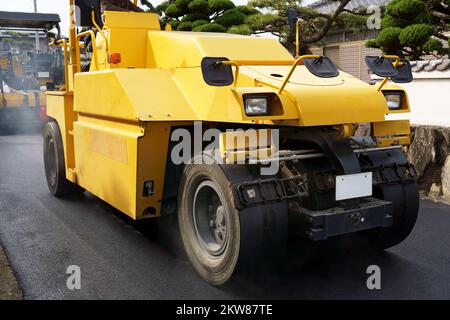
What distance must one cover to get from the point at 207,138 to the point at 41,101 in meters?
11.3

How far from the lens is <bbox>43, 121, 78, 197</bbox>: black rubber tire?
20.4 ft

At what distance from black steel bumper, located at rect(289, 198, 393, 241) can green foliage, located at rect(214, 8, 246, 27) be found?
453 inches

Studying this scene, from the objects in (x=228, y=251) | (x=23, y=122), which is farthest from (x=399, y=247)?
(x=23, y=122)

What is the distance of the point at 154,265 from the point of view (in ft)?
13.8

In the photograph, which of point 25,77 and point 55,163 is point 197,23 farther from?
point 55,163

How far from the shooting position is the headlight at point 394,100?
13.1 feet

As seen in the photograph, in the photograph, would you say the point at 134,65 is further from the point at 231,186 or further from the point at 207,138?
the point at 231,186

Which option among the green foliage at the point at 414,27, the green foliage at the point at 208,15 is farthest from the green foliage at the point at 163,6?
the green foliage at the point at 414,27

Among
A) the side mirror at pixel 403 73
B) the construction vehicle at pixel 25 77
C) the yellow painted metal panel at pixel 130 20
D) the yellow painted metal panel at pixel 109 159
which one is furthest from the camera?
the construction vehicle at pixel 25 77

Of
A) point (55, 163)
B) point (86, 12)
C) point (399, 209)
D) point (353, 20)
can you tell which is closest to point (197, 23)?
point (353, 20)

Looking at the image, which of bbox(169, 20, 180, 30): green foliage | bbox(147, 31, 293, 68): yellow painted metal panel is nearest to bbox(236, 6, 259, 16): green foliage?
bbox(169, 20, 180, 30): green foliage

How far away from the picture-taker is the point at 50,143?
666 centimetres

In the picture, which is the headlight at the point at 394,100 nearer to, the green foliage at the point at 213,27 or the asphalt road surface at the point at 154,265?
the asphalt road surface at the point at 154,265

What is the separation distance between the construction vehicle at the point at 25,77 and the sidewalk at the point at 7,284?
28.5ft
